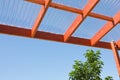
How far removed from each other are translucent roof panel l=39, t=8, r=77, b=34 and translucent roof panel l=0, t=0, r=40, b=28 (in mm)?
209

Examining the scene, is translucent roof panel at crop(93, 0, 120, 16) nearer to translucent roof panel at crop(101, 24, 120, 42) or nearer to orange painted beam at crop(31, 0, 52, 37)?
translucent roof panel at crop(101, 24, 120, 42)

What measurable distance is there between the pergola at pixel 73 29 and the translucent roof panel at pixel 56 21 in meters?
0.06

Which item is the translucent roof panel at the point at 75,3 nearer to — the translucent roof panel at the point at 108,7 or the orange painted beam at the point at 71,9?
the orange painted beam at the point at 71,9

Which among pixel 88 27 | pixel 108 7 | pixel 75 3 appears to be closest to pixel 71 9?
pixel 75 3

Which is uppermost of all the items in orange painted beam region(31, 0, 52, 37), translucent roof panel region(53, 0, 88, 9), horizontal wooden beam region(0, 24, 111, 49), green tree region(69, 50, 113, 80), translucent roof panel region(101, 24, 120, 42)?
green tree region(69, 50, 113, 80)

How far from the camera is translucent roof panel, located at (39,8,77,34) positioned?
3.65 metres

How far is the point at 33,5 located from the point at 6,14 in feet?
1.40

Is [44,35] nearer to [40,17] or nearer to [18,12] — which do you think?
[40,17]

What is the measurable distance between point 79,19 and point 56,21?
399 mm

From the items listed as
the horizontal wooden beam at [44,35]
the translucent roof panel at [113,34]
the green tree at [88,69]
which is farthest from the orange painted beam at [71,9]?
the green tree at [88,69]

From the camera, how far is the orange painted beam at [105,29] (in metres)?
3.72

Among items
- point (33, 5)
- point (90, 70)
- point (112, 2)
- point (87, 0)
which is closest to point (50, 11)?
point (33, 5)

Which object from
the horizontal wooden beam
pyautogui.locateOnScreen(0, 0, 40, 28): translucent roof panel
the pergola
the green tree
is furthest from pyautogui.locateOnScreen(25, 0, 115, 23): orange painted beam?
the green tree

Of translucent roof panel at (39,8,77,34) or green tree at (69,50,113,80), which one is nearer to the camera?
translucent roof panel at (39,8,77,34)
